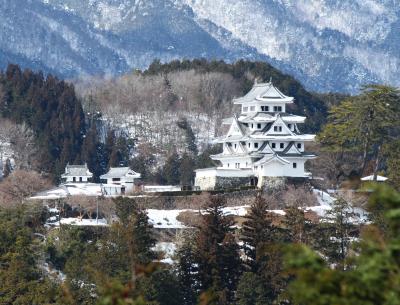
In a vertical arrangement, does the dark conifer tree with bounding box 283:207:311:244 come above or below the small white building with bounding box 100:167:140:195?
below

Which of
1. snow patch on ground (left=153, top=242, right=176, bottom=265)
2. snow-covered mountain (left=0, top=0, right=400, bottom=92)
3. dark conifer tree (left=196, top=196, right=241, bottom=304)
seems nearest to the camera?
dark conifer tree (left=196, top=196, right=241, bottom=304)

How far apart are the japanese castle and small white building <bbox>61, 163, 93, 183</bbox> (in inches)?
231

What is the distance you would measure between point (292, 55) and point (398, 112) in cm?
10113

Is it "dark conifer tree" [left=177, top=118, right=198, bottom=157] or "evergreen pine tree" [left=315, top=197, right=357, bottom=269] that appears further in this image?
"dark conifer tree" [left=177, top=118, right=198, bottom=157]

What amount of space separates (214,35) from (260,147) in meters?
98.5

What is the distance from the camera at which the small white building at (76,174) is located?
204 ft

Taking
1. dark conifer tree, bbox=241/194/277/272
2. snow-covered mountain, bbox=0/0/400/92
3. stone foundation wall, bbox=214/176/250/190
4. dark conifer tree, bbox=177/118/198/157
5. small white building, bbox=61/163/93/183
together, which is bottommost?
dark conifer tree, bbox=241/194/277/272

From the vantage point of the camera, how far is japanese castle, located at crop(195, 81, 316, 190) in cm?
5666

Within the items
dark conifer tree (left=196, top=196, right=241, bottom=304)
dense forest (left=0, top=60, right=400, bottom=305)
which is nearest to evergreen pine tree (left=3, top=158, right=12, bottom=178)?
dense forest (left=0, top=60, right=400, bottom=305)

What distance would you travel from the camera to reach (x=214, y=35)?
15625 cm

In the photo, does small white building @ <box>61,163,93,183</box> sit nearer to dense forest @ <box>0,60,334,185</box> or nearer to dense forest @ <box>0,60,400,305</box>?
dense forest @ <box>0,60,400,305</box>

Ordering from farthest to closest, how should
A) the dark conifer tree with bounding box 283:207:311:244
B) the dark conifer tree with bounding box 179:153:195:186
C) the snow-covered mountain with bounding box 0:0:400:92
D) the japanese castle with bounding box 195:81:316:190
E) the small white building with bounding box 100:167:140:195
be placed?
the snow-covered mountain with bounding box 0:0:400:92 → the dark conifer tree with bounding box 179:153:195:186 → the small white building with bounding box 100:167:140:195 → the japanese castle with bounding box 195:81:316:190 → the dark conifer tree with bounding box 283:207:311:244

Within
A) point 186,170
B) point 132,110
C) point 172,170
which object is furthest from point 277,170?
point 132,110

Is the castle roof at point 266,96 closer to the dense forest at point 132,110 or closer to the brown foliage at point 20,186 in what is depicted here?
the dense forest at point 132,110
